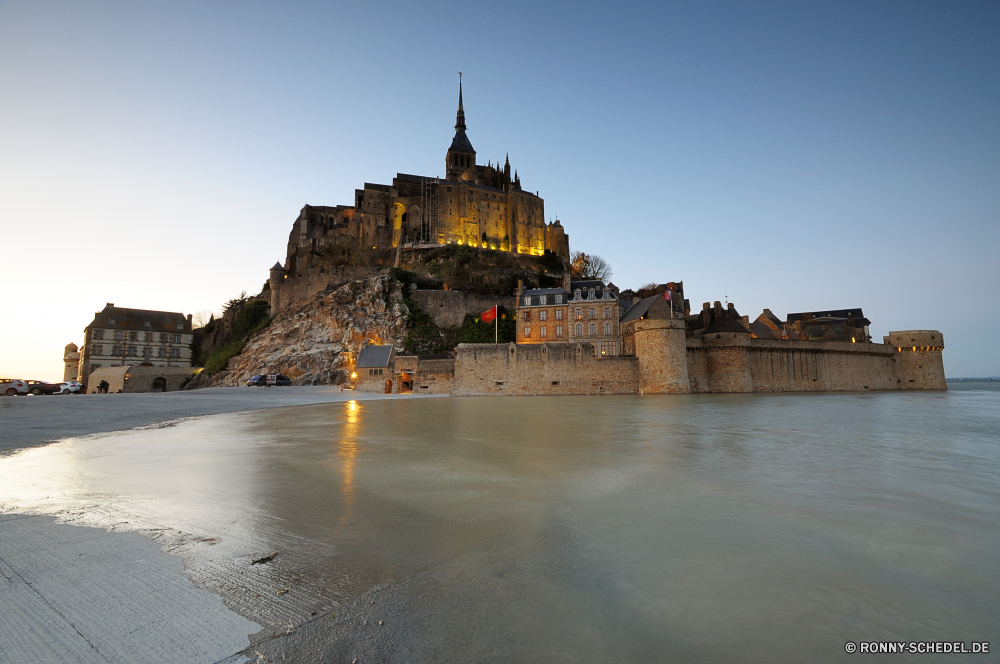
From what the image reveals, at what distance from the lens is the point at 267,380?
36406mm

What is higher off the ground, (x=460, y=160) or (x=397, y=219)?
(x=460, y=160)

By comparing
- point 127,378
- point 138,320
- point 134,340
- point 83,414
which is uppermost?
point 138,320

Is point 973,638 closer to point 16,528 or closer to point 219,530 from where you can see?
point 219,530

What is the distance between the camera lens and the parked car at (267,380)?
3616 centimetres

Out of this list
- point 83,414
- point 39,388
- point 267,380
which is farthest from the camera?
point 267,380

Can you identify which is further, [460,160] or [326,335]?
[460,160]

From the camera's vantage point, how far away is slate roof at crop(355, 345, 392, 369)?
35375 mm

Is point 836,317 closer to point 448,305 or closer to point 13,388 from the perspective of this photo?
Answer: point 448,305

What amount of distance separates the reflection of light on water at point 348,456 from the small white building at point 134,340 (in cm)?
4100

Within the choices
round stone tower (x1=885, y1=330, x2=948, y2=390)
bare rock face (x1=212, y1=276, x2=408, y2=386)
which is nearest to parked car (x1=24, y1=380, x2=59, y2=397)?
bare rock face (x1=212, y1=276, x2=408, y2=386)

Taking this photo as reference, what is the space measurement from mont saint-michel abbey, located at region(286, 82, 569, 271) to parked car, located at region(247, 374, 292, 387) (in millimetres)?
24105

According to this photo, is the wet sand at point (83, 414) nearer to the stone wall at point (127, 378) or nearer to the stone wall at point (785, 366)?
the stone wall at point (127, 378)

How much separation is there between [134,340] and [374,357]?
28862mm

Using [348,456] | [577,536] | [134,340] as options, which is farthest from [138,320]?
[577,536]
